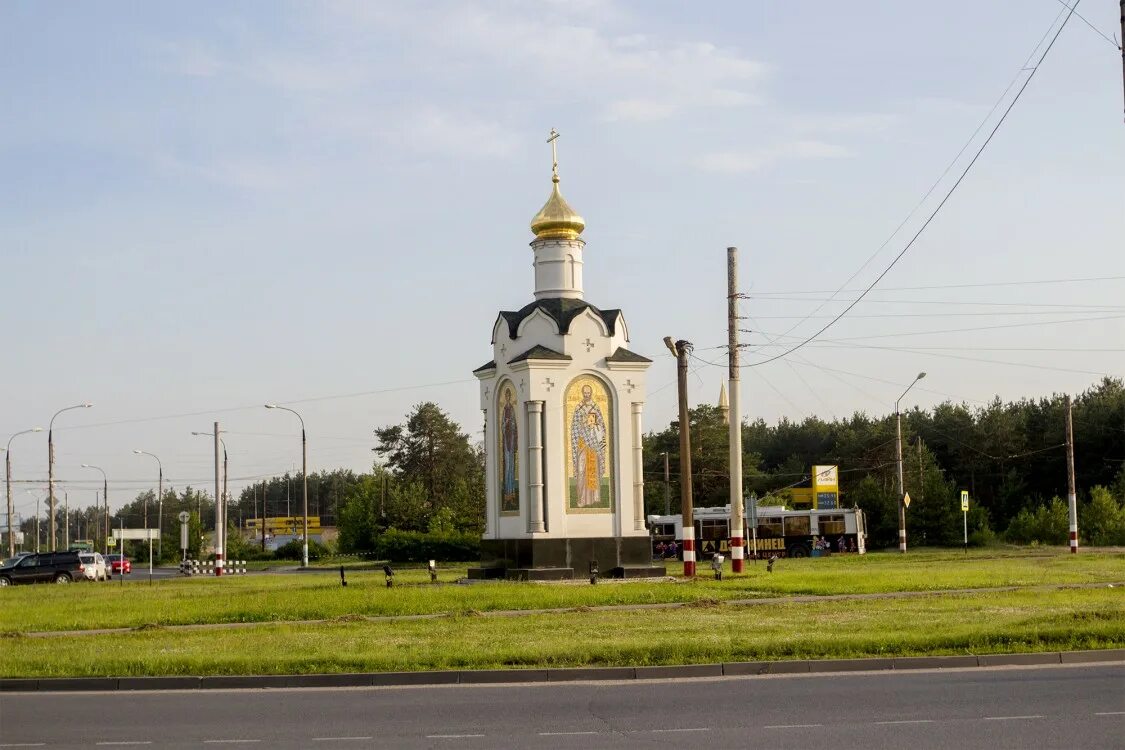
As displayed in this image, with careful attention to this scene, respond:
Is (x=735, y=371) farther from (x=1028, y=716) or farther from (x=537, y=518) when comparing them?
(x=1028, y=716)

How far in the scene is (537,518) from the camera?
37.2m

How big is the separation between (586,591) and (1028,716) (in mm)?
18943

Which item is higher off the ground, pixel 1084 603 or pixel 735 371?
pixel 735 371

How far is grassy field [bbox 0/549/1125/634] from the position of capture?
85.7ft

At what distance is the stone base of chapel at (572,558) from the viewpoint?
3709 centimetres

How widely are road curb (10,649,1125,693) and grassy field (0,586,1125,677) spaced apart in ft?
1.27

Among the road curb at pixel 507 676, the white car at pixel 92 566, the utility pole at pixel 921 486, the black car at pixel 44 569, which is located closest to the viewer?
the road curb at pixel 507 676

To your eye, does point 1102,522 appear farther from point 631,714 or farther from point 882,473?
point 631,714

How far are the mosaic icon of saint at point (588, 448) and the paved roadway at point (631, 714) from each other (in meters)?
21.9

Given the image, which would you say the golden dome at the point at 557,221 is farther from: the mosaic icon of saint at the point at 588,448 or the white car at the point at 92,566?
the white car at the point at 92,566

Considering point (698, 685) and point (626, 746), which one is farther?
point (698, 685)

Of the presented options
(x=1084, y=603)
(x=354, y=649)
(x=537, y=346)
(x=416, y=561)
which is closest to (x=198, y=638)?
(x=354, y=649)

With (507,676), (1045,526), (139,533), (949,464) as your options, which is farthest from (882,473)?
(507,676)

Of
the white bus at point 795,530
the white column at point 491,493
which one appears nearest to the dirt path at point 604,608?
the white column at point 491,493
